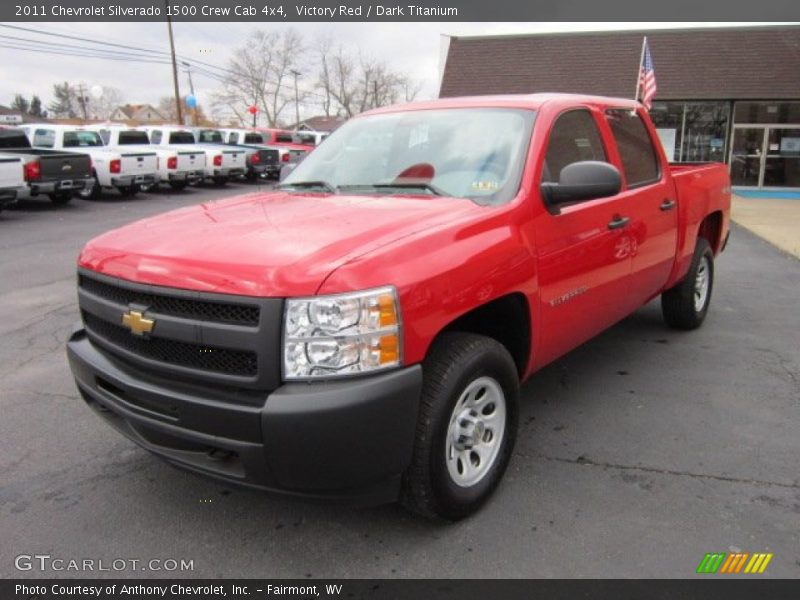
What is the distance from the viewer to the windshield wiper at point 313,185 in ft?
12.5

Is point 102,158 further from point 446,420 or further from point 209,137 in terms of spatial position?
point 446,420

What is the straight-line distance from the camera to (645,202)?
4.32 metres

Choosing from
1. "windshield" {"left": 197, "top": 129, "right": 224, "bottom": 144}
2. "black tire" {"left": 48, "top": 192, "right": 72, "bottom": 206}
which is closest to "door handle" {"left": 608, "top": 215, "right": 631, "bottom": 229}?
"black tire" {"left": 48, "top": 192, "right": 72, "bottom": 206}

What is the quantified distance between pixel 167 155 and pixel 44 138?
3.12 m

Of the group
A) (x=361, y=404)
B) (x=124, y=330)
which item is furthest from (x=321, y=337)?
(x=124, y=330)

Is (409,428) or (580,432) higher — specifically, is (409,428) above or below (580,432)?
above

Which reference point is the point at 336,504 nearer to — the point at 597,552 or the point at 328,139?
the point at 597,552

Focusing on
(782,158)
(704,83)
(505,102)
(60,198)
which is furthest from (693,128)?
(505,102)

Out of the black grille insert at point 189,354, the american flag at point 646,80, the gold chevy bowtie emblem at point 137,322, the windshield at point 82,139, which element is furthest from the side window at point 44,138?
the gold chevy bowtie emblem at point 137,322

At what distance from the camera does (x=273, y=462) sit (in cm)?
239

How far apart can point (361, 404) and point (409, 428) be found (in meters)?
0.26

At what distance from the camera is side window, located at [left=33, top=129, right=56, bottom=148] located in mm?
17547

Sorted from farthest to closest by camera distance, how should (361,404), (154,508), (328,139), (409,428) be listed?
(328,139) → (154,508) → (409,428) → (361,404)

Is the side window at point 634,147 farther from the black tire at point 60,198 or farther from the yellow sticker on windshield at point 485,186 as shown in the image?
the black tire at point 60,198
